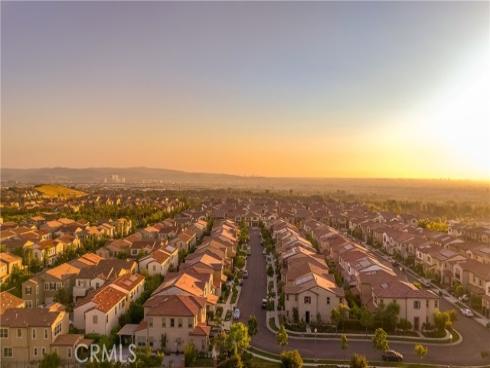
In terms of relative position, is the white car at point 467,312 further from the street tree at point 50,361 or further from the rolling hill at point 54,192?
the rolling hill at point 54,192

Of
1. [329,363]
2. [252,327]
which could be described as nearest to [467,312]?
[329,363]

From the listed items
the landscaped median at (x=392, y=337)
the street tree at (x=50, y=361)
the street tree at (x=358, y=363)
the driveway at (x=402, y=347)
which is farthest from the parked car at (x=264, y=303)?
the street tree at (x=50, y=361)

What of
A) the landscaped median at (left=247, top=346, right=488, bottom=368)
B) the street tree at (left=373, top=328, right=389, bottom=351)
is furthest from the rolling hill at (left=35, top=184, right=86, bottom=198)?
the street tree at (left=373, top=328, right=389, bottom=351)

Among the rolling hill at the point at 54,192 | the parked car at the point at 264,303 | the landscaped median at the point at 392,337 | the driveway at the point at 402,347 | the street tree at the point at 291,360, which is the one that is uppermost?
the rolling hill at the point at 54,192

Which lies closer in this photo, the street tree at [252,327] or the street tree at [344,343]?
the street tree at [344,343]

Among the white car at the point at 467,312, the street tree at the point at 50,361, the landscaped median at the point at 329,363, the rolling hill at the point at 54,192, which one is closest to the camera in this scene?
the street tree at the point at 50,361

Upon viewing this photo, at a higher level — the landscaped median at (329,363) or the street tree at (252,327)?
the street tree at (252,327)

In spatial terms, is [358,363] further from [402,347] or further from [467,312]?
[467,312]

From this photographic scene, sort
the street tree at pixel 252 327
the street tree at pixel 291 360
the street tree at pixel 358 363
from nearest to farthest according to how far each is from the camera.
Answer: the street tree at pixel 358 363 → the street tree at pixel 291 360 → the street tree at pixel 252 327

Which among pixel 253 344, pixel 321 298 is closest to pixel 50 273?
pixel 253 344

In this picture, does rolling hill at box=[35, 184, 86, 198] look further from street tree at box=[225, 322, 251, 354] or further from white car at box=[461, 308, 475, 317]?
white car at box=[461, 308, 475, 317]

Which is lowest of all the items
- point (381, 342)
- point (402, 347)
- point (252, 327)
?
point (402, 347)

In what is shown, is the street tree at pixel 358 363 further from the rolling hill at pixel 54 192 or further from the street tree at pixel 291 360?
the rolling hill at pixel 54 192
